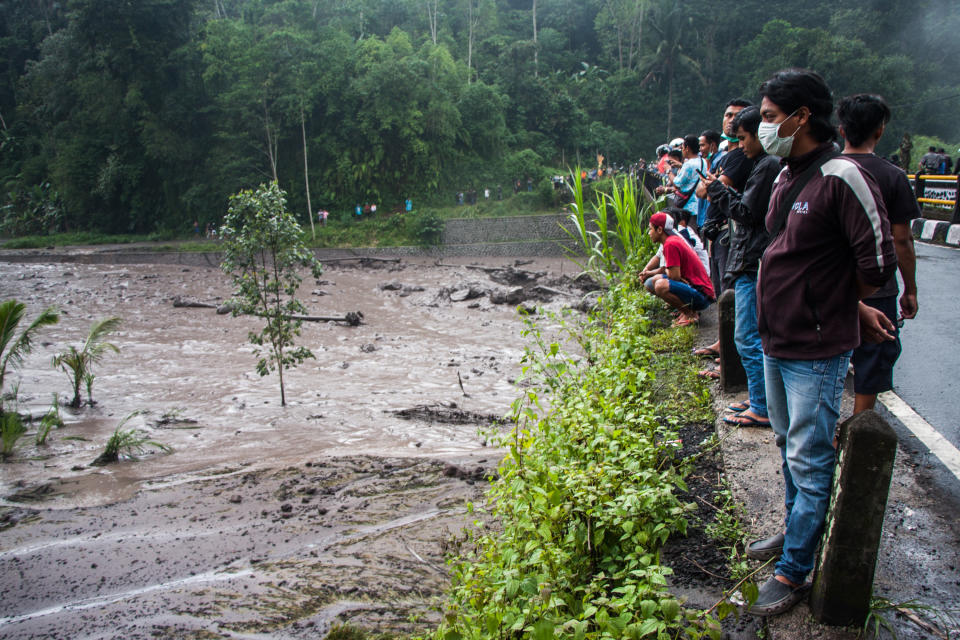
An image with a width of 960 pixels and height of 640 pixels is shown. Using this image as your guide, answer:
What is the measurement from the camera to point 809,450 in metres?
2.07

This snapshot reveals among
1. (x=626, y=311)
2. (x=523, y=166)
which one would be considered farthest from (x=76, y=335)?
(x=523, y=166)

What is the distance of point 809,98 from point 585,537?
6.34 ft

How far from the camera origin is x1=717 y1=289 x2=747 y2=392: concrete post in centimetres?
365

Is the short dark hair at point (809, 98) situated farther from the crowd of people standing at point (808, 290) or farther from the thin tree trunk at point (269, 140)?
the thin tree trunk at point (269, 140)

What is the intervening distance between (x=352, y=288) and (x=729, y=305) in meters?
18.9

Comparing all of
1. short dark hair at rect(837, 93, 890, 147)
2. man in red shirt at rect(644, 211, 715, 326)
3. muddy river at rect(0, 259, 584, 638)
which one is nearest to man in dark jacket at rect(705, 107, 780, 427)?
short dark hair at rect(837, 93, 890, 147)

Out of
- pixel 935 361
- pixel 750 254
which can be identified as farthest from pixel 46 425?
pixel 935 361

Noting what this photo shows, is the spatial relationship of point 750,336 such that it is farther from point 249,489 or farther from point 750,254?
point 249,489

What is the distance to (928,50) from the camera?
134 feet

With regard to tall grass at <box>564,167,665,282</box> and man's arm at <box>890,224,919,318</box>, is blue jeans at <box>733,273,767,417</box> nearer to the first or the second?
man's arm at <box>890,224,919,318</box>

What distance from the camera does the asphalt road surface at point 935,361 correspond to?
3.69 meters

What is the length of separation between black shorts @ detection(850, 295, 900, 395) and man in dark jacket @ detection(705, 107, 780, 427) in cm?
45

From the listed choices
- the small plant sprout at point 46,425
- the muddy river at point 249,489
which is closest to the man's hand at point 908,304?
the muddy river at point 249,489

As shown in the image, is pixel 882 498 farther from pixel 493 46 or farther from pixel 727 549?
pixel 493 46
